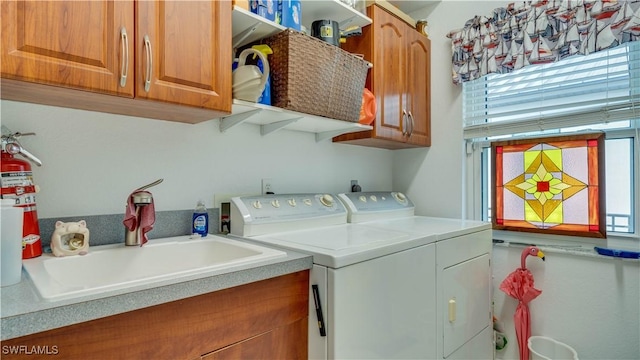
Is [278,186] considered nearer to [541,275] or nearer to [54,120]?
[54,120]

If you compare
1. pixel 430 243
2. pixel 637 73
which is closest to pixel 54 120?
pixel 430 243

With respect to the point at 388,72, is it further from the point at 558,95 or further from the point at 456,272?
the point at 456,272

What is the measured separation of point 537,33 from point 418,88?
0.70m

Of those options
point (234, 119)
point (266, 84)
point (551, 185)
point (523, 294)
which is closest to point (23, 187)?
point (234, 119)

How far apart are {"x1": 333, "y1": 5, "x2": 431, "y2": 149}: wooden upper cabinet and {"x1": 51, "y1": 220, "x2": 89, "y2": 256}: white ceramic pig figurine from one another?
141 cm

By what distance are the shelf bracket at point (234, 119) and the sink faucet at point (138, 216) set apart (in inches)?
18.1

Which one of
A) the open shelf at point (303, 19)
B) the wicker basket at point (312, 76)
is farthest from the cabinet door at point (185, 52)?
the wicker basket at point (312, 76)

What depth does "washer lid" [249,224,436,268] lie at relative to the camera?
110 cm

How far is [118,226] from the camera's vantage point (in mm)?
1297

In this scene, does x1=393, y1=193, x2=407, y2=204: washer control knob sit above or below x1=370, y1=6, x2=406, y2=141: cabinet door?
below

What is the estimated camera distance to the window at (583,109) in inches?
67.6

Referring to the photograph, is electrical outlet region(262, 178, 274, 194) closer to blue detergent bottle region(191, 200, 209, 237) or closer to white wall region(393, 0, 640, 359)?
blue detergent bottle region(191, 200, 209, 237)

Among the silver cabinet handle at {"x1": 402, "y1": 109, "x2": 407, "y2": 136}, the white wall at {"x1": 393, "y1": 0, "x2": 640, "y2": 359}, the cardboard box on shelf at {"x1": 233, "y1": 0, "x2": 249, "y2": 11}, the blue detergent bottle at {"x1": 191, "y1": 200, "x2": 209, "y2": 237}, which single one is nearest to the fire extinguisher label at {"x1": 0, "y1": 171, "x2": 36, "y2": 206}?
the blue detergent bottle at {"x1": 191, "y1": 200, "x2": 209, "y2": 237}

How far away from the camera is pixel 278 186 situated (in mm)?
1831
